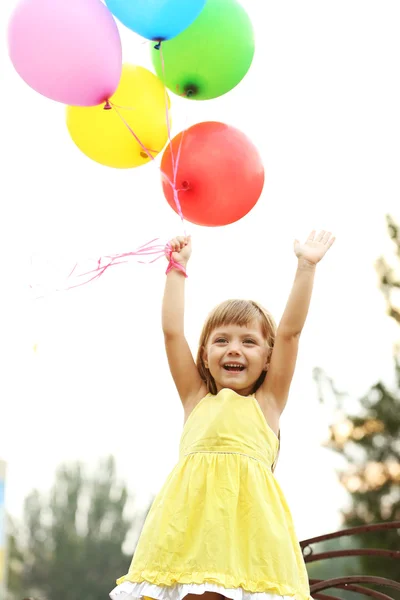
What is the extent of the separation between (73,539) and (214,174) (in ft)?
44.6

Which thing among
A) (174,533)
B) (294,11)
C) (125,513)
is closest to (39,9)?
(174,533)

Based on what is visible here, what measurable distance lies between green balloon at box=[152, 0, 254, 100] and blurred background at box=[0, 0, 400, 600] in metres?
0.11

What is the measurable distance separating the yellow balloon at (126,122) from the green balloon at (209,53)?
0.07 m

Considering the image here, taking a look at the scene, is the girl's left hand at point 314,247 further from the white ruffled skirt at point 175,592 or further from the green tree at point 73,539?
the green tree at point 73,539

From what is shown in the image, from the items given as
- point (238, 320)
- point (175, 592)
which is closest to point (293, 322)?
point (238, 320)

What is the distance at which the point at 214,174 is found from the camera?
7.31 ft

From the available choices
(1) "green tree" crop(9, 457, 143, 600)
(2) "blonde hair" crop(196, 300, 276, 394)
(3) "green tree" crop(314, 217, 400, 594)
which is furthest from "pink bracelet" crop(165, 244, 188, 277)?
(1) "green tree" crop(9, 457, 143, 600)

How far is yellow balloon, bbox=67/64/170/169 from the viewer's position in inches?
91.3

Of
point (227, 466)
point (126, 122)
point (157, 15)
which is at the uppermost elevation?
point (157, 15)

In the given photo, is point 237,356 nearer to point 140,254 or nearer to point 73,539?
point 140,254

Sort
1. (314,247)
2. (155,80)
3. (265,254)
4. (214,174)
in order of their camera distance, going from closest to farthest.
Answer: (314,247) → (214,174) → (155,80) → (265,254)

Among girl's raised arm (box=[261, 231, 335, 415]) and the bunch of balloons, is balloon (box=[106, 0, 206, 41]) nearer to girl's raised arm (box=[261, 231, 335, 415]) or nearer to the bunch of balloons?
the bunch of balloons

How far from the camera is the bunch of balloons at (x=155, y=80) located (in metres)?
2.03

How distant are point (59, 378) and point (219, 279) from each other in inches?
203
